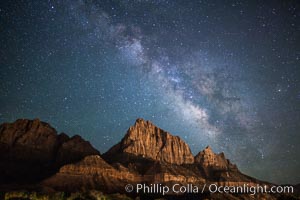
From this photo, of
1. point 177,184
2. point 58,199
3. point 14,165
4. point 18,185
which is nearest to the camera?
point 58,199

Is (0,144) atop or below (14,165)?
atop

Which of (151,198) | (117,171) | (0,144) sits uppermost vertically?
(0,144)

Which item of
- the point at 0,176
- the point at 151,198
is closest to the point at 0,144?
the point at 0,176

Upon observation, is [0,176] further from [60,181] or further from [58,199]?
[58,199]

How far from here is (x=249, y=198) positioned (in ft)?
534

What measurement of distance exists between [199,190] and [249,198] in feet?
131

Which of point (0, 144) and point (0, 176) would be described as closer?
point (0, 176)

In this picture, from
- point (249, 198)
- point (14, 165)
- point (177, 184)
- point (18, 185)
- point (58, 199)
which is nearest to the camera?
point (58, 199)

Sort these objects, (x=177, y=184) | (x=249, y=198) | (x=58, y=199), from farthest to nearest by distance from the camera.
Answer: (x=177, y=184) < (x=249, y=198) < (x=58, y=199)

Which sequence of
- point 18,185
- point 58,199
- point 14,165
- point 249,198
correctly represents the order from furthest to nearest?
point 14,165
point 249,198
point 18,185
point 58,199

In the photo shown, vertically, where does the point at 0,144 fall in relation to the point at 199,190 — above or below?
above

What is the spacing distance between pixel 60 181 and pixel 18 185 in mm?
21974

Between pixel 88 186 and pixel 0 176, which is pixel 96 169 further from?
pixel 0 176

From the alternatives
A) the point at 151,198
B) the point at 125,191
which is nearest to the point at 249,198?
the point at 151,198
